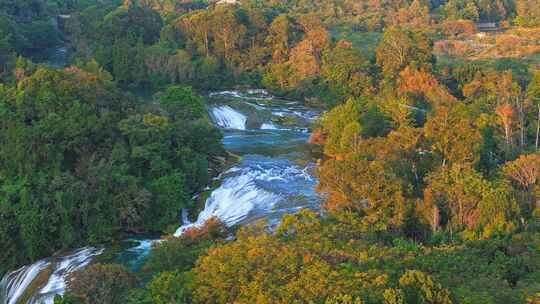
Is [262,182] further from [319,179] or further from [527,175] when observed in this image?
[527,175]

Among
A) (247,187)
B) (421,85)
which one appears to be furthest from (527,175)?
(421,85)

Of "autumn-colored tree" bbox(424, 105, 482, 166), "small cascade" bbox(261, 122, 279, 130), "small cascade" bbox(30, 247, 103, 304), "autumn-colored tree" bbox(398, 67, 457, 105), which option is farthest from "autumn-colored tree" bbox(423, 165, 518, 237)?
"small cascade" bbox(261, 122, 279, 130)

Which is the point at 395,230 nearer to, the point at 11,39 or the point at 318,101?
the point at 318,101

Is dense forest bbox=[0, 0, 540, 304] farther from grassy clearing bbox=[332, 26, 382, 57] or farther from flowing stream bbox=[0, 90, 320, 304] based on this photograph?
grassy clearing bbox=[332, 26, 382, 57]

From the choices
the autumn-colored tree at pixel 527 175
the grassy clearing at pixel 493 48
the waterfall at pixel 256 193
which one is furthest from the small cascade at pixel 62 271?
the grassy clearing at pixel 493 48

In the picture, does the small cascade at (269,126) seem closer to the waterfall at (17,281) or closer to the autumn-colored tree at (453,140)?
the autumn-colored tree at (453,140)

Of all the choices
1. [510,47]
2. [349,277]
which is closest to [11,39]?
[349,277]
